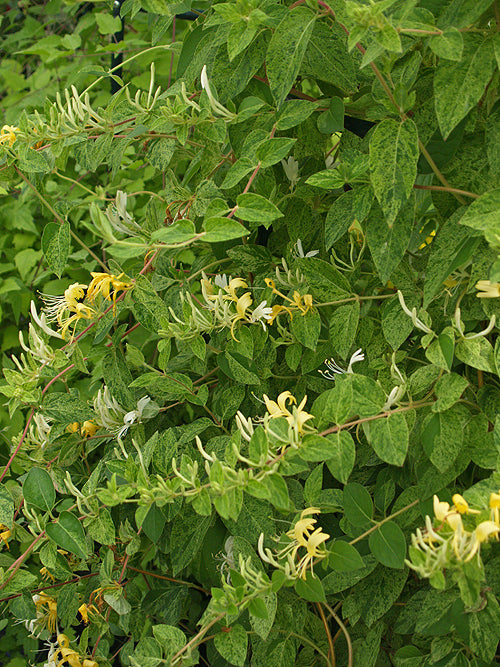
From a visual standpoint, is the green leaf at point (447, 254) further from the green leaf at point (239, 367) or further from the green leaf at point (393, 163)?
the green leaf at point (239, 367)

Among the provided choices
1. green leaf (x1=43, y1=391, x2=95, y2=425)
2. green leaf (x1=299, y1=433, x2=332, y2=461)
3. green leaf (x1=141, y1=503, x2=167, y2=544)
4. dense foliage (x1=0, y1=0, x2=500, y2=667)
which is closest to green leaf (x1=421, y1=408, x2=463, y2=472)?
dense foliage (x1=0, y1=0, x2=500, y2=667)

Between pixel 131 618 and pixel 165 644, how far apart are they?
323 millimetres

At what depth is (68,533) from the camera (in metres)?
0.73

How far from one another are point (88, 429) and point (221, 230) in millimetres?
472

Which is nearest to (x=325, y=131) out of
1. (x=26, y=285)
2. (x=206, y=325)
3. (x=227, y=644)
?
(x=206, y=325)

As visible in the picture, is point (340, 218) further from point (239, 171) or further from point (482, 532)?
point (482, 532)

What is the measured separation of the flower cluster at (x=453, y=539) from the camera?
1.56 feet

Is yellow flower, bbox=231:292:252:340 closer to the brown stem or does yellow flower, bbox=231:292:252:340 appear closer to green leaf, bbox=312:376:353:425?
green leaf, bbox=312:376:353:425

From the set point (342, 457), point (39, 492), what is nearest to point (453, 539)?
point (342, 457)

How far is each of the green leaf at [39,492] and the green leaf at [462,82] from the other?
1.86 ft

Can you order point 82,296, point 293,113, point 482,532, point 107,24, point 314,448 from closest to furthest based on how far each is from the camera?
point 482,532 → point 314,448 → point 293,113 → point 82,296 → point 107,24

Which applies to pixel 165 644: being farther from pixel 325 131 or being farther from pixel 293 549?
pixel 325 131

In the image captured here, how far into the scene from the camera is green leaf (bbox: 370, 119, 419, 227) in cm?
59

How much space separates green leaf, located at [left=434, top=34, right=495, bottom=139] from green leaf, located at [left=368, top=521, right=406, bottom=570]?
37 cm
